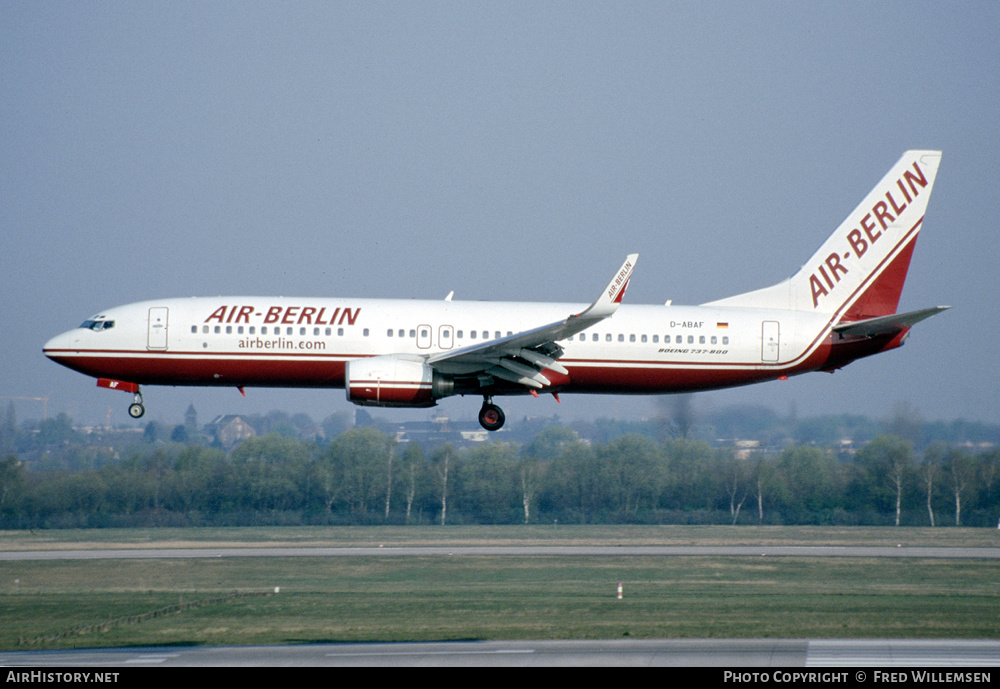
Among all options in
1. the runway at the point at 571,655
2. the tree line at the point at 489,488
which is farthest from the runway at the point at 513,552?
the runway at the point at 571,655

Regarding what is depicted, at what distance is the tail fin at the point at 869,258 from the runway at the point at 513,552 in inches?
483

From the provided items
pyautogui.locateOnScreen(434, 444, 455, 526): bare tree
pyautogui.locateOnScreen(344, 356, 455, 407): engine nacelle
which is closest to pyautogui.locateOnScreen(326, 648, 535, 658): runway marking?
pyautogui.locateOnScreen(344, 356, 455, 407): engine nacelle

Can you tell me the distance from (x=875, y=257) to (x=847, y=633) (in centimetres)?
1668

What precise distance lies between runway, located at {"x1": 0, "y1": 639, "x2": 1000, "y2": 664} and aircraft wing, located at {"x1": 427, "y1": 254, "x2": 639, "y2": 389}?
9.84 metres

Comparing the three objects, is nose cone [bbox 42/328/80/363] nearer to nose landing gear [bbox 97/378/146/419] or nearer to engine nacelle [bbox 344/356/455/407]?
nose landing gear [bbox 97/378/146/419]

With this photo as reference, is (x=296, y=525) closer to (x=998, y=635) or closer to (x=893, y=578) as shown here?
(x=893, y=578)

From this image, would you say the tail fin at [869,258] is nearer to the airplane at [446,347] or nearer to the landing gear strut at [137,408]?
the airplane at [446,347]

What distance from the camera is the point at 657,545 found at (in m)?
49.7

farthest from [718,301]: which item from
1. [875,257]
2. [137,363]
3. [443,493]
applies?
[443,493]

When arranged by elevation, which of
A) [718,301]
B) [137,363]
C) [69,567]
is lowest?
[69,567]

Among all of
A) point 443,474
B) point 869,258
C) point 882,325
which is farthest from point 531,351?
point 443,474

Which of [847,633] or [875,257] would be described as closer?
[847,633]

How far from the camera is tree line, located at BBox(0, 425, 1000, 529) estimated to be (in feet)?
194

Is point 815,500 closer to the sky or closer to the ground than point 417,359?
closer to the ground
